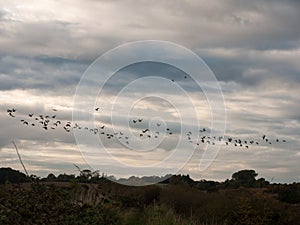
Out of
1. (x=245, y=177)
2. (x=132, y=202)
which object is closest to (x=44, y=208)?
(x=132, y=202)

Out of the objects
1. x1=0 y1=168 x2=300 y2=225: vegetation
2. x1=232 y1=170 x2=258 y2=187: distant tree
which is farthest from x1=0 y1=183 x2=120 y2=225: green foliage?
x1=232 y1=170 x2=258 y2=187: distant tree

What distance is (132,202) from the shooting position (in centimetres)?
3200

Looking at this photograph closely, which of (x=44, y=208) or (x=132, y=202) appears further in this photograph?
(x=132, y=202)

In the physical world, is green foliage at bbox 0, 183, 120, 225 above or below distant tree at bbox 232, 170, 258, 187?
below

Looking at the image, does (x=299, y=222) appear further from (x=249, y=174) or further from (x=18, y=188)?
(x=249, y=174)

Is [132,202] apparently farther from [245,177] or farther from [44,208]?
[245,177]

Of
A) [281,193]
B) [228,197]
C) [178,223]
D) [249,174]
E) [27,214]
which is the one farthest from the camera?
[249,174]

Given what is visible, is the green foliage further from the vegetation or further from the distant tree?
the distant tree

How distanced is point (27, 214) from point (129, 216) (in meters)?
11.3

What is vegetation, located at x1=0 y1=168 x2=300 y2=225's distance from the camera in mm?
14570

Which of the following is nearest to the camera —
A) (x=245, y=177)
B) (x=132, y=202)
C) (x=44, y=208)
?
(x=44, y=208)

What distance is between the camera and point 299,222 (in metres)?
29.3

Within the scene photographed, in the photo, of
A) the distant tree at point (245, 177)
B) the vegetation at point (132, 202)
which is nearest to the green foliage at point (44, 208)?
the vegetation at point (132, 202)

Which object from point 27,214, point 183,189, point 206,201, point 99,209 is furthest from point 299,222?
point 27,214
